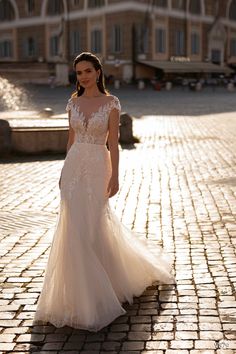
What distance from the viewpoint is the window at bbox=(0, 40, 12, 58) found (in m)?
51.5

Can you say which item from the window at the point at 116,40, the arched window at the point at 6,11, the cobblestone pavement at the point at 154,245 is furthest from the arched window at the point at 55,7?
the cobblestone pavement at the point at 154,245

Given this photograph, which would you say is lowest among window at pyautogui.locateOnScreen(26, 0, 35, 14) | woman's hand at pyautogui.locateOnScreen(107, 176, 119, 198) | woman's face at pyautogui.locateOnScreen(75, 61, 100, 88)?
woman's hand at pyautogui.locateOnScreen(107, 176, 119, 198)

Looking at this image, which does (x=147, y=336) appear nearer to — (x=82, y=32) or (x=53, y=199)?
(x=53, y=199)

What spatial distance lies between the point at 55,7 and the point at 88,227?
1842 inches

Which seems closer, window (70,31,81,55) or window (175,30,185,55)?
window (70,31,81,55)

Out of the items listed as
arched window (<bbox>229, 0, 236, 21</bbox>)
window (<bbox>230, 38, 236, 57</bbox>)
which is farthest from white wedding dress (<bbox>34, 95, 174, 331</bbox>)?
arched window (<bbox>229, 0, 236, 21</bbox>)

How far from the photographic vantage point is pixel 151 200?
300 inches

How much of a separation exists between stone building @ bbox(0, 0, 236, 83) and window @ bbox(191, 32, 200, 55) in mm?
83

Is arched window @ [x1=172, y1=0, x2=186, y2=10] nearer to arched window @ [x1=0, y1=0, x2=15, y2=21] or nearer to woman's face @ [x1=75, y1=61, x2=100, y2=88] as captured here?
arched window @ [x1=0, y1=0, x2=15, y2=21]

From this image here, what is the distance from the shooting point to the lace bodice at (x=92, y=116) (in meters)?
3.80

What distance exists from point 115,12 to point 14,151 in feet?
111

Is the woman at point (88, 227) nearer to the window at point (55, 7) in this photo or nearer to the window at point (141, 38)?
the window at point (141, 38)

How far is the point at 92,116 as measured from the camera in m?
3.80

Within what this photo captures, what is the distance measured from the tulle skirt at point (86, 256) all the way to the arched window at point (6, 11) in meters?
50.2
